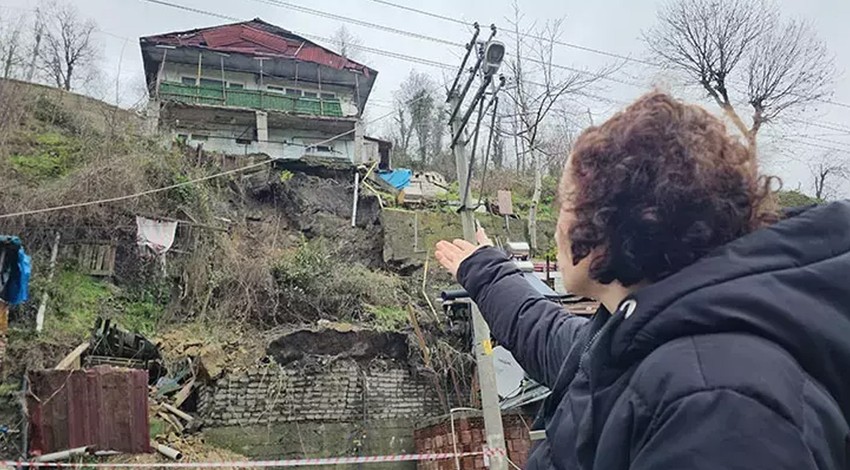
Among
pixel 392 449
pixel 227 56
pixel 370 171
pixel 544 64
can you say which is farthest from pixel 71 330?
pixel 544 64

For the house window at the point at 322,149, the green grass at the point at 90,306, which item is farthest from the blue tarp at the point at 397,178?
the green grass at the point at 90,306

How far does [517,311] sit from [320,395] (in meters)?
9.71

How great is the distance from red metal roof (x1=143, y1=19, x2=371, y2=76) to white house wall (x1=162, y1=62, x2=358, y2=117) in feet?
2.96

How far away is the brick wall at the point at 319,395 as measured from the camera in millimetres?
10336

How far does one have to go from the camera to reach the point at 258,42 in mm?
25984

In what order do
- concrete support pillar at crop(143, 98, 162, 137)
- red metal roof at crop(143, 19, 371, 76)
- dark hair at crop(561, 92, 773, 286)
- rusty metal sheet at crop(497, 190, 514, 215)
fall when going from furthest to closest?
red metal roof at crop(143, 19, 371, 76), rusty metal sheet at crop(497, 190, 514, 215), concrete support pillar at crop(143, 98, 162, 137), dark hair at crop(561, 92, 773, 286)

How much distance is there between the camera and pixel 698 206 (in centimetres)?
Answer: 106

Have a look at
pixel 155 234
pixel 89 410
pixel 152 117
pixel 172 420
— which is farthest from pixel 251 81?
pixel 89 410

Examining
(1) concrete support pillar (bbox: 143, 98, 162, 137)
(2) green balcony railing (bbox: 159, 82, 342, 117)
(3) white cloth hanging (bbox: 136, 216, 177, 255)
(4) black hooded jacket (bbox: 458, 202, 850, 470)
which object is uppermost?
(2) green balcony railing (bbox: 159, 82, 342, 117)

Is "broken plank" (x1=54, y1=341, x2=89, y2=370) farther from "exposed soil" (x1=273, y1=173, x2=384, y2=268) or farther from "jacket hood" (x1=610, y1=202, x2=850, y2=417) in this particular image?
"jacket hood" (x1=610, y1=202, x2=850, y2=417)

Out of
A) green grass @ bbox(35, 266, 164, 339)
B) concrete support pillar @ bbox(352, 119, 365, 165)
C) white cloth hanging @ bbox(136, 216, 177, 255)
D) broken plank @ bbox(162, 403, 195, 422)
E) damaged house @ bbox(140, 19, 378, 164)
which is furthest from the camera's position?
concrete support pillar @ bbox(352, 119, 365, 165)

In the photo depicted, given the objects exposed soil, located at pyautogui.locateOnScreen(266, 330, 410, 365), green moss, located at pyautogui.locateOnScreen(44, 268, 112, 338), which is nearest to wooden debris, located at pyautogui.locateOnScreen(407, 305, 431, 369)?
exposed soil, located at pyautogui.locateOnScreen(266, 330, 410, 365)

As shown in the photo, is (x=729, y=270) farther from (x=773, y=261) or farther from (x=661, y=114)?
(x=661, y=114)

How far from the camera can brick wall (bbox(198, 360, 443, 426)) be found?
1034 centimetres
